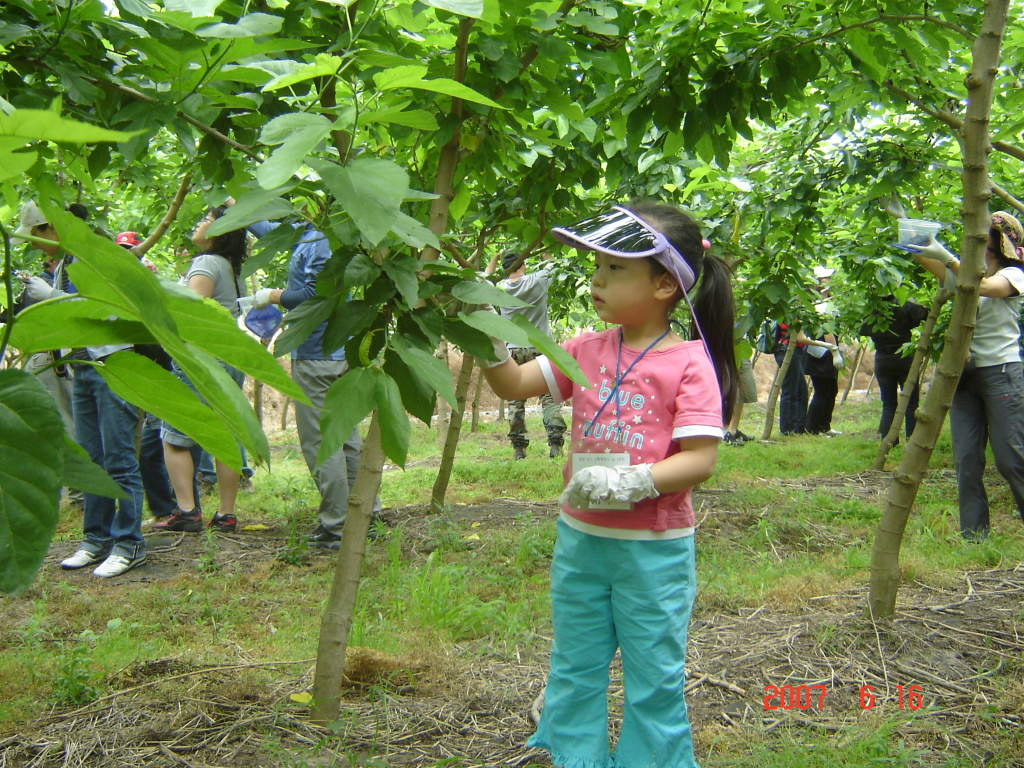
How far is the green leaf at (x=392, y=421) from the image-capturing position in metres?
0.99

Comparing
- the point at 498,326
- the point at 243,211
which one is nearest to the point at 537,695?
the point at 498,326

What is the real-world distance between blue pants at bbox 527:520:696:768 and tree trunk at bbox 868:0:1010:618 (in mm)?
1181

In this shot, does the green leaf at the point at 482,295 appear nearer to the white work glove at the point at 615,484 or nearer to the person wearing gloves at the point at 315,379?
the white work glove at the point at 615,484

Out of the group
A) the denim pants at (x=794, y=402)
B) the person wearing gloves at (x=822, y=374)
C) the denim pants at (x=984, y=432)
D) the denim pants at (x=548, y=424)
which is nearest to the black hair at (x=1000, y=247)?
the denim pants at (x=984, y=432)

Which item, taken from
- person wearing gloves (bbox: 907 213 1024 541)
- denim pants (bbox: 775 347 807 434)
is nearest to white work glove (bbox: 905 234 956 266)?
person wearing gloves (bbox: 907 213 1024 541)

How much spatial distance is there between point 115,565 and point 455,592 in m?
1.67

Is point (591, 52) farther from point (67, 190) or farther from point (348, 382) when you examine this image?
point (67, 190)

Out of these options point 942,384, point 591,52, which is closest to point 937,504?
point 942,384

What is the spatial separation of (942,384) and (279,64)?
2.43m

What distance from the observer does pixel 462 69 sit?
1.66 m

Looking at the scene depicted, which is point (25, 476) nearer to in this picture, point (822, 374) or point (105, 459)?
point (105, 459)

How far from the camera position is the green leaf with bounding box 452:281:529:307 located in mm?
1066

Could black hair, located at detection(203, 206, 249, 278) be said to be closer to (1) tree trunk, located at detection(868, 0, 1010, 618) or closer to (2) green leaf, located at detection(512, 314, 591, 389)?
(1) tree trunk, located at detection(868, 0, 1010, 618)

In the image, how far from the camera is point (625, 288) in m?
1.98
